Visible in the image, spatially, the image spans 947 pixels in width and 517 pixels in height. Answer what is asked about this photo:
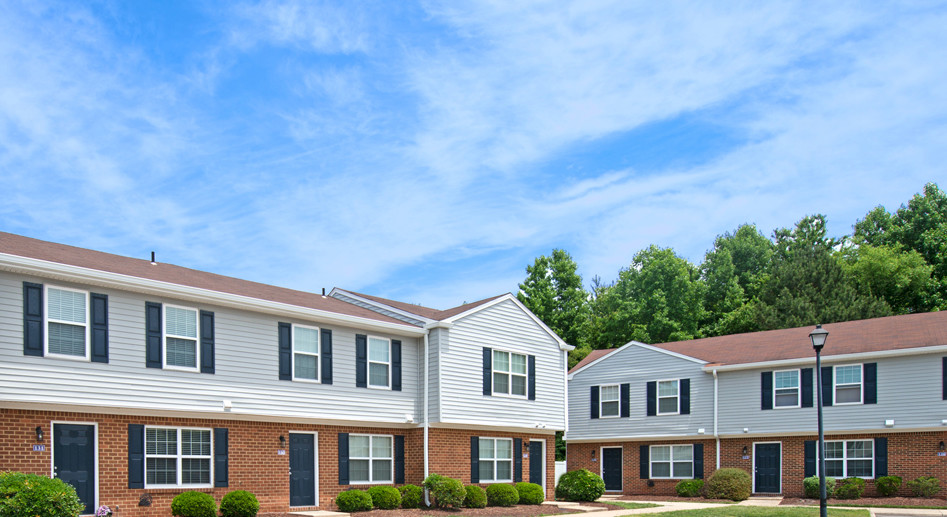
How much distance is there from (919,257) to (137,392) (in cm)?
4439

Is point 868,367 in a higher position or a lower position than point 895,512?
higher

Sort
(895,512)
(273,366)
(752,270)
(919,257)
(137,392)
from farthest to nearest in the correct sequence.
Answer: (752,270) < (919,257) < (895,512) < (273,366) < (137,392)

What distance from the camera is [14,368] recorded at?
1570 centimetres

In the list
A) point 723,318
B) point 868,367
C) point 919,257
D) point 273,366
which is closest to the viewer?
point 273,366

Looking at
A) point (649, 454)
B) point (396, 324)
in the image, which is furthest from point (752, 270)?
point (396, 324)

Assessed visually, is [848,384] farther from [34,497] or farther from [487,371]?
[34,497]

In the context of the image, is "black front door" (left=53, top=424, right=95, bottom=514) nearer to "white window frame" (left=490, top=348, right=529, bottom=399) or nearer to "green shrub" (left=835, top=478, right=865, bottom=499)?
"white window frame" (left=490, top=348, right=529, bottom=399)

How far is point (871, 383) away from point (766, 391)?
3606 mm

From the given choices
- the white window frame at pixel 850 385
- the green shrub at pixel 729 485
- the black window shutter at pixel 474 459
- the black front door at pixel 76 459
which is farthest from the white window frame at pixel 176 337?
the white window frame at pixel 850 385

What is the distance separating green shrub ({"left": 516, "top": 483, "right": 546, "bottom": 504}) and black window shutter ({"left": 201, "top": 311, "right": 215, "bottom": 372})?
10783 millimetres

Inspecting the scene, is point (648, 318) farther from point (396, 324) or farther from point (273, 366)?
point (273, 366)

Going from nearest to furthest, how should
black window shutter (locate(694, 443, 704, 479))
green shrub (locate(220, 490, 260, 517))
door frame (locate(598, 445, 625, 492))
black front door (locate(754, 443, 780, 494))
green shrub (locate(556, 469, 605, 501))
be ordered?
green shrub (locate(220, 490, 260, 517)), green shrub (locate(556, 469, 605, 501)), black front door (locate(754, 443, 780, 494)), black window shutter (locate(694, 443, 704, 479)), door frame (locate(598, 445, 625, 492))

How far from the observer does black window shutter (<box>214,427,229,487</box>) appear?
19062 mm

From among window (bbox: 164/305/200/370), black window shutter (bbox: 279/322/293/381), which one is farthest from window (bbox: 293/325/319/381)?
window (bbox: 164/305/200/370)
